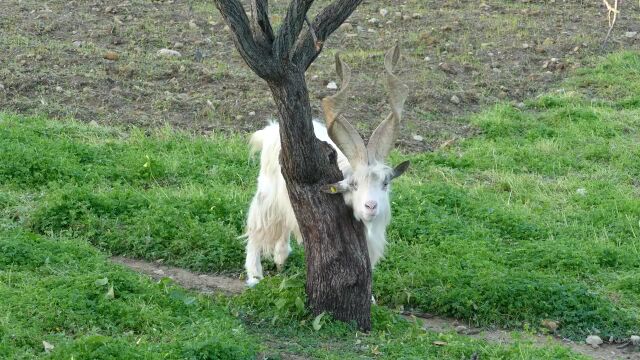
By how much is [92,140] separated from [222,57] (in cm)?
420

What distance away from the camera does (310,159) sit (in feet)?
24.6

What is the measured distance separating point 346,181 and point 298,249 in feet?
6.16

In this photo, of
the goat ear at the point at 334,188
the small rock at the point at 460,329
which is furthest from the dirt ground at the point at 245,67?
the goat ear at the point at 334,188

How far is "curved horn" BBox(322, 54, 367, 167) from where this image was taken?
7.63 metres

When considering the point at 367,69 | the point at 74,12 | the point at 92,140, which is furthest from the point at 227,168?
the point at 74,12

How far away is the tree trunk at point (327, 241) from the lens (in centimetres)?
758

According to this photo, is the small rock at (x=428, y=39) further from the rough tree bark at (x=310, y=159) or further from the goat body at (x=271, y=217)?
the rough tree bark at (x=310, y=159)

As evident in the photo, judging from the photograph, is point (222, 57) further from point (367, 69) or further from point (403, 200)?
point (403, 200)

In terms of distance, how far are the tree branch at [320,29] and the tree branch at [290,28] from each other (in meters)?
0.20

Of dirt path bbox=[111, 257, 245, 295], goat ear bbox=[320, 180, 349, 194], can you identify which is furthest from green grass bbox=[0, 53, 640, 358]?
goat ear bbox=[320, 180, 349, 194]

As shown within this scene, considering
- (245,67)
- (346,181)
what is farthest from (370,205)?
(245,67)

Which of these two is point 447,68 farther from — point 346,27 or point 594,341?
point 594,341

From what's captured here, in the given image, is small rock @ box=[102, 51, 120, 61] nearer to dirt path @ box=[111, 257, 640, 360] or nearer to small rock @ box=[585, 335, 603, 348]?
dirt path @ box=[111, 257, 640, 360]

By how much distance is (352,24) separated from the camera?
→ 17.4 meters
